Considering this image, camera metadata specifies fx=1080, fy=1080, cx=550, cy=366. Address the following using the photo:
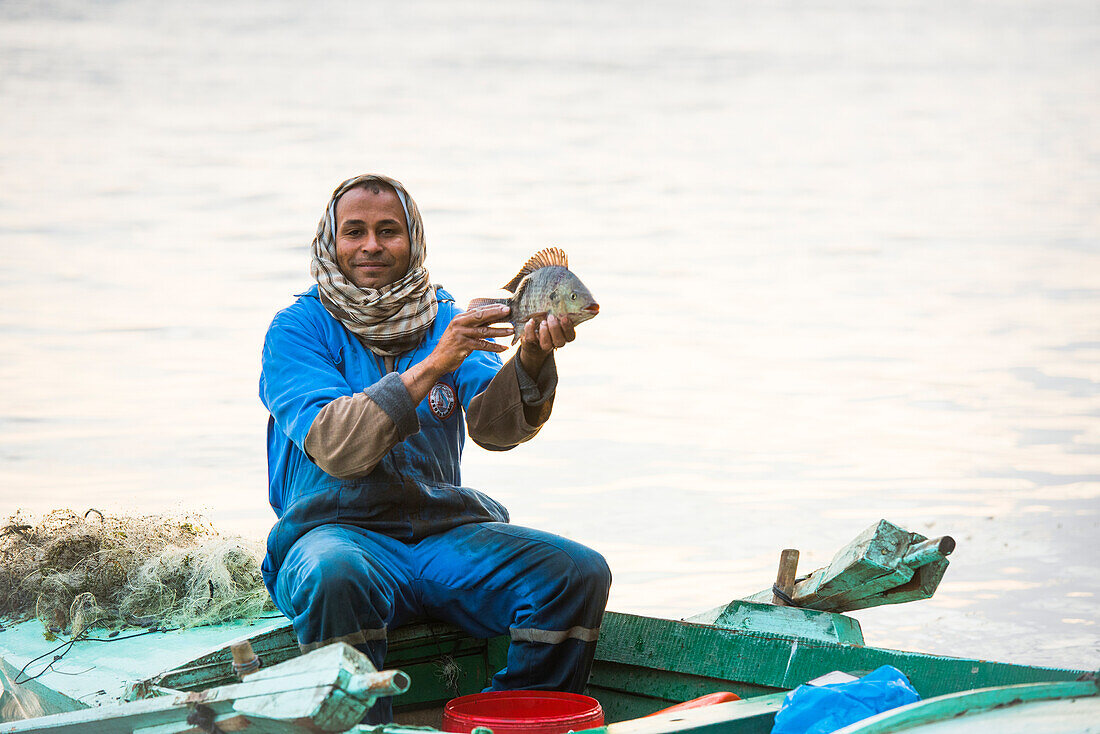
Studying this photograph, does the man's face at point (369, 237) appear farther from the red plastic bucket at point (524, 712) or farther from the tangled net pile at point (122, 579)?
the tangled net pile at point (122, 579)

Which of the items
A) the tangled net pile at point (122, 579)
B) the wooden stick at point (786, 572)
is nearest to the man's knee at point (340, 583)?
the wooden stick at point (786, 572)

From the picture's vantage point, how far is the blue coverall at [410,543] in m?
3.10

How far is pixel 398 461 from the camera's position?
3.36 meters

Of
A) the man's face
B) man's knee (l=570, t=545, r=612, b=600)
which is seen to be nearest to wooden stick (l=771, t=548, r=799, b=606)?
man's knee (l=570, t=545, r=612, b=600)

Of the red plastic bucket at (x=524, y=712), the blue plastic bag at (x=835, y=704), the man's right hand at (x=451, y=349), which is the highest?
the man's right hand at (x=451, y=349)

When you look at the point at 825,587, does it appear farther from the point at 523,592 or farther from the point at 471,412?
the point at 471,412

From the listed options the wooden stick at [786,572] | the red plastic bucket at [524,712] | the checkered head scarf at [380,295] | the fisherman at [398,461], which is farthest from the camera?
the wooden stick at [786,572]

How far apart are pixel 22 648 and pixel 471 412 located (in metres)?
2.32

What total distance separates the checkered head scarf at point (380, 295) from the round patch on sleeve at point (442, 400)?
0.17 meters

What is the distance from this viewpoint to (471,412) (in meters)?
3.46

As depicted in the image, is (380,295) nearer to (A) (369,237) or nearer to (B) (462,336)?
(A) (369,237)

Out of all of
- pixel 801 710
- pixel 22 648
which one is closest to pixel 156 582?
pixel 22 648

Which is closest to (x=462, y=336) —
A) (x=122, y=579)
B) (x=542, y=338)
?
(x=542, y=338)

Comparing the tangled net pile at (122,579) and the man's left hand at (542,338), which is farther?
the tangled net pile at (122,579)
